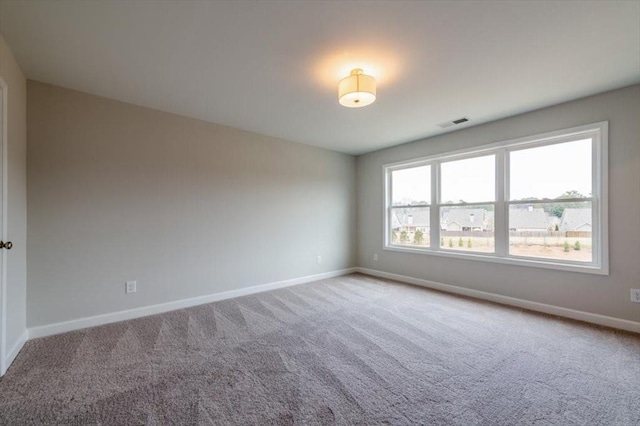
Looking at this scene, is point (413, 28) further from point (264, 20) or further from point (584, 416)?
point (584, 416)

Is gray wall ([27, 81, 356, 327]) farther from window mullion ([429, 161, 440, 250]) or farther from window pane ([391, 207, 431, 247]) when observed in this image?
window mullion ([429, 161, 440, 250])

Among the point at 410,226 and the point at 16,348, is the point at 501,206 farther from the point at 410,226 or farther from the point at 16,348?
the point at 16,348

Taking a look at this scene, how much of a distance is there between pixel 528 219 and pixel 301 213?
333 centimetres

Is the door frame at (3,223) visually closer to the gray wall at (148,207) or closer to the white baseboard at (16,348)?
the white baseboard at (16,348)

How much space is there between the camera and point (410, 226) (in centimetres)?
498

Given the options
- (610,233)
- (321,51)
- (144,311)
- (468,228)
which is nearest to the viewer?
(321,51)

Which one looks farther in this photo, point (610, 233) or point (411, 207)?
point (411, 207)

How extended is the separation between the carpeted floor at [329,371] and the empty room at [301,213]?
2cm

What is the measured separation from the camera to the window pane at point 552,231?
3.18 metres

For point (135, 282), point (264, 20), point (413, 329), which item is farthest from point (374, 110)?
point (135, 282)

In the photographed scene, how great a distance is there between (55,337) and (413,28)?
4.18m

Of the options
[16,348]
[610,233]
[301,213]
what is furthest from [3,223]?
[610,233]

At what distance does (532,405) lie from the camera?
1730mm

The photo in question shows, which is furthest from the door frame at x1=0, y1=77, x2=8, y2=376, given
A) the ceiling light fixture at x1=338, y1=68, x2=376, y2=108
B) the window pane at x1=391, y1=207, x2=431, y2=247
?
the window pane at x1=391, y1=207, x2=431, y2=247
